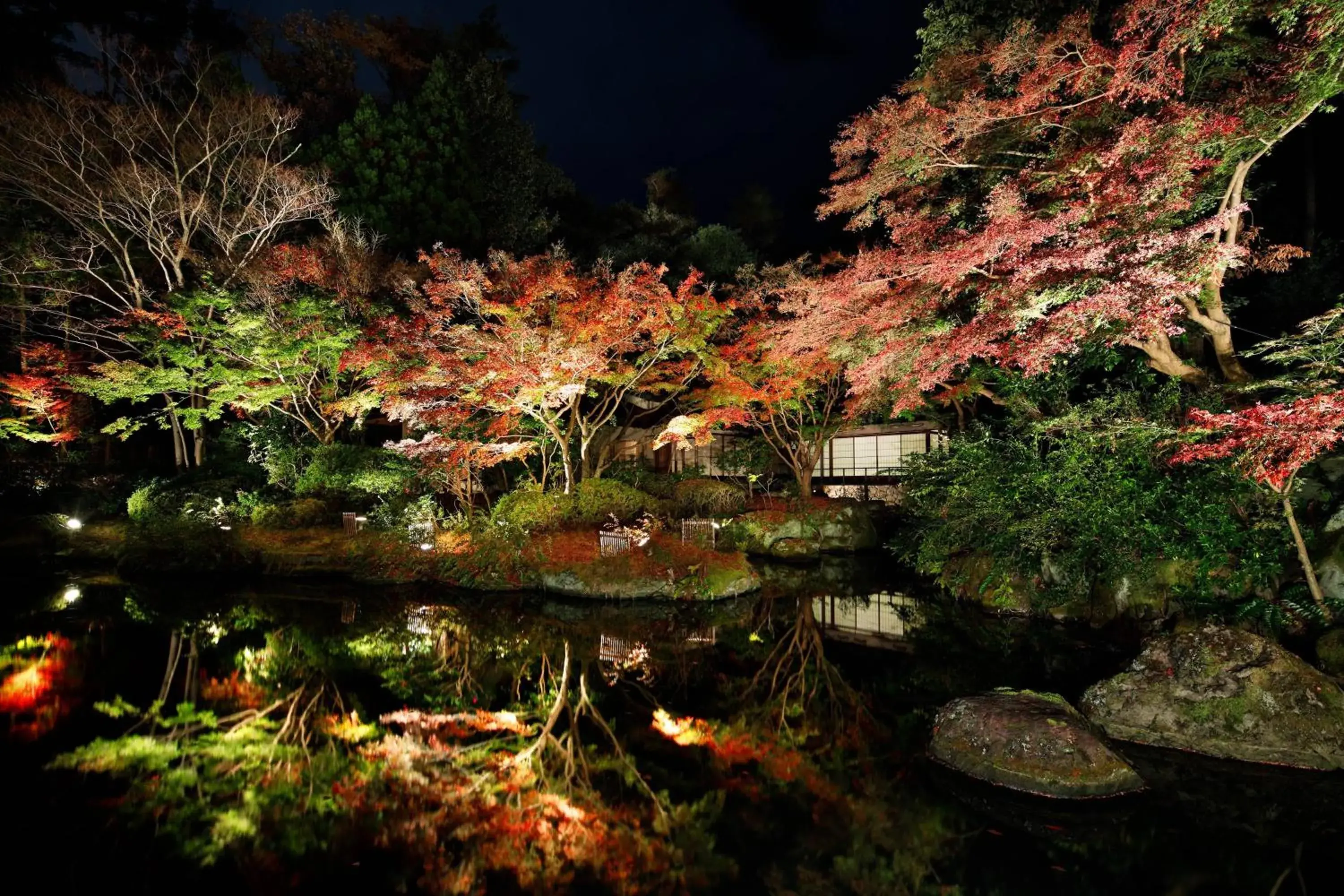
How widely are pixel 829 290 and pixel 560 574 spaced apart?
5.73m

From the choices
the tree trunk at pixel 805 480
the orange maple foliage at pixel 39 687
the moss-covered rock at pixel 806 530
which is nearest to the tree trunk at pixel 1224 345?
the moss-covered rock at pixel 806 530

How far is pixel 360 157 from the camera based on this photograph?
1814 centimetres

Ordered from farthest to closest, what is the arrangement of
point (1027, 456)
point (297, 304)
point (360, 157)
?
1. point (360, 157)
2. point (297, 304)
3. point (1027, 456)

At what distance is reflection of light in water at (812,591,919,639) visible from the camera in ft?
27.1

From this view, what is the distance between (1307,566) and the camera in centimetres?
561

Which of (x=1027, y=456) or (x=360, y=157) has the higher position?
(x=360, y=157)

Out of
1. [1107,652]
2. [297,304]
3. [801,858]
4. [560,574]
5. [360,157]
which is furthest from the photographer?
[360,157]

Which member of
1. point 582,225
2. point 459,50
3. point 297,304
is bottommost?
point 297,304

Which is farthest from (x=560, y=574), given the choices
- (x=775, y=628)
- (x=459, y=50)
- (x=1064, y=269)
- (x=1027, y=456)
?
(x=459, y=50)

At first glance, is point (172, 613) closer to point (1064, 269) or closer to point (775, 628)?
point (775, 628)

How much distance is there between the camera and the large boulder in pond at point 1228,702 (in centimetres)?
454

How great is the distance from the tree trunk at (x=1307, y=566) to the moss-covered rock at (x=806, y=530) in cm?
825

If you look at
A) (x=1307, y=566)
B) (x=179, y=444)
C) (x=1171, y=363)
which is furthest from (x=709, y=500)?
(x=179, y=444)

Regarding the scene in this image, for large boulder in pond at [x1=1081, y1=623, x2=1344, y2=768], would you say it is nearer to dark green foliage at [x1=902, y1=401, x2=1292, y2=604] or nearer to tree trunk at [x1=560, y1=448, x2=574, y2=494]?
dark green foliage at [x1=902, y1=401, x2=1292, y2=604]
